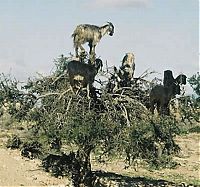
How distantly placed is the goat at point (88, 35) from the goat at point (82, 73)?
309mm

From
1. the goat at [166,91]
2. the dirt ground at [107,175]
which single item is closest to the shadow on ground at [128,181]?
the dirt ground at [107,175]

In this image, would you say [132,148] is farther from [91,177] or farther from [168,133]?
[91,177]

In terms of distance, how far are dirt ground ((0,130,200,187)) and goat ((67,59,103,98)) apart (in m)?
4.39

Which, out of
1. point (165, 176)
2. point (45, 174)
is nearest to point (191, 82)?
point (165, 176)

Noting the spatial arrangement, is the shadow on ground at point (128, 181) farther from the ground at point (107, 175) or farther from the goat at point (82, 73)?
the goat at point (82, 73)

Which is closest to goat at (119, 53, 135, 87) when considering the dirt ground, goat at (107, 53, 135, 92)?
goat at (107, 53, 135, 92)

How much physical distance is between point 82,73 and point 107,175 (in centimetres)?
661

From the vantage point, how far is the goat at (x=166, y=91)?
14461 millimetres

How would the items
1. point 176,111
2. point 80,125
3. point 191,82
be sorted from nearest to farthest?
point 80,125 < point 176,111 < point 191,82

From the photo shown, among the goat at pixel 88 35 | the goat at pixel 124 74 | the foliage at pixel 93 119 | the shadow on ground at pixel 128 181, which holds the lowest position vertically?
the shadow on ground at pixel 128 181

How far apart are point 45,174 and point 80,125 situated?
4.98 meters

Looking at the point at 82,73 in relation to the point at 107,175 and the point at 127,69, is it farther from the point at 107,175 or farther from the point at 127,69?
the point at 107,175

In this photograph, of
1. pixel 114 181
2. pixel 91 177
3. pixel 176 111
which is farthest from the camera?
pixel 114 181

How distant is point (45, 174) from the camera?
1845cm
